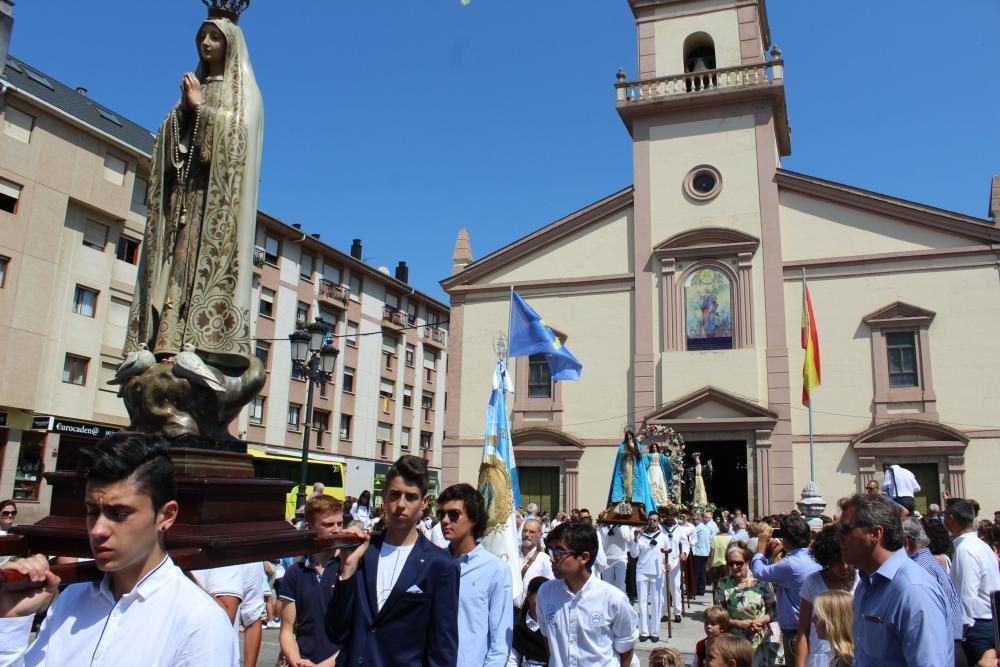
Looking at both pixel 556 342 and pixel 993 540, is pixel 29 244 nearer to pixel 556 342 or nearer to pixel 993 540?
pixel 556 342

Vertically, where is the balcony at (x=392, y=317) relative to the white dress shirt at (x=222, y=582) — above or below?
above

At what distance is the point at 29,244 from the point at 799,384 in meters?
24.9

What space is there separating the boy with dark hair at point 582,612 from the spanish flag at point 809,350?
59.2ft

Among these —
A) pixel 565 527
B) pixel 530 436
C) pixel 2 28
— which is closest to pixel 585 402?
pixel 530 436

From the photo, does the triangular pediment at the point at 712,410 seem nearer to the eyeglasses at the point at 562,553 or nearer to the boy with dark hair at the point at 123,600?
the eyeglasses at the point at 562,553

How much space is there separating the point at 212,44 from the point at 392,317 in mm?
44814

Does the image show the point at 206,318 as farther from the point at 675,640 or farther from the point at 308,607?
the point at 675,640

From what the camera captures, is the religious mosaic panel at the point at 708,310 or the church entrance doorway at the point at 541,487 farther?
the church entrance doorway at the point at 541,487

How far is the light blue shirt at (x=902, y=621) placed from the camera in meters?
3.45

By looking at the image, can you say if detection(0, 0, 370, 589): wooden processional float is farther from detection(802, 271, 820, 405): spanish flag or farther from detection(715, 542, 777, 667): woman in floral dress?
detection(802, 271, 820, 405): spanish flag

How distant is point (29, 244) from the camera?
26578 millimetres

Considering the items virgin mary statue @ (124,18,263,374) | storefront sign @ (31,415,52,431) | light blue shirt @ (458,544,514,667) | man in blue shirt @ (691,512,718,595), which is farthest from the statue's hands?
storefront sign @ (31,415,52,431)

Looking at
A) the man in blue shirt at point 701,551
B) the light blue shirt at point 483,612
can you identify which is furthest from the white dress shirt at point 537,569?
the man in blue shirt at point 701,551

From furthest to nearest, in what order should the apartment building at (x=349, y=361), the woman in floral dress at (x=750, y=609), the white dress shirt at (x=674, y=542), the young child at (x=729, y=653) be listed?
the apartment building at (x=349, y=361), the white dress shirt at (x=674, y=542), the woman in floral dress at (x=750, y=609), the young child at (x=729, y=653)
